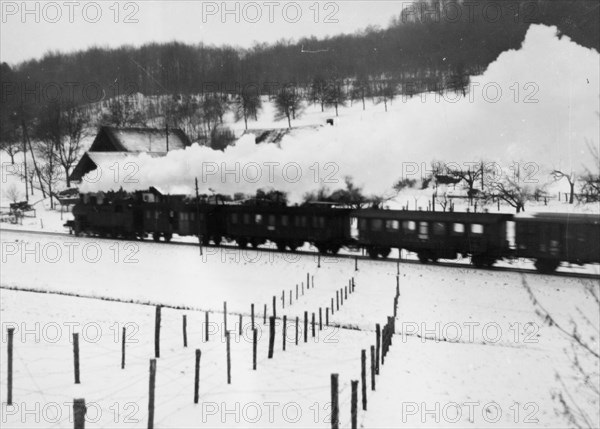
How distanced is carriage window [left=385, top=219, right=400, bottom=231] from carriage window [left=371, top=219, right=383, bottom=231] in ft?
0.98

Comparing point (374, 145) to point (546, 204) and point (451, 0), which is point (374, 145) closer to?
point (451, 0)

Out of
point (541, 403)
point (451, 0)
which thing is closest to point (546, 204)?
point (451, 0)

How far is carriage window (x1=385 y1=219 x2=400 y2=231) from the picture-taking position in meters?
24.2

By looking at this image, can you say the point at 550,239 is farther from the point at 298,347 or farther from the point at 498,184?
the point at 298,347

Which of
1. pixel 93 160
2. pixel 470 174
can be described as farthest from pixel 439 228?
pixel 93 160

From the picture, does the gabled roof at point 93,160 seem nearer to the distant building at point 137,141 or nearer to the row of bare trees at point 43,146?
the distant building at point 137,141

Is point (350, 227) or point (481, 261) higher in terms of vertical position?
point (350, 227)

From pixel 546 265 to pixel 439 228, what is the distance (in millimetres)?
4581

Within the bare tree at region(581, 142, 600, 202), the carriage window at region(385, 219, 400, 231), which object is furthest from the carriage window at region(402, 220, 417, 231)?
the bare tree at region(581, 142, 600, 202)

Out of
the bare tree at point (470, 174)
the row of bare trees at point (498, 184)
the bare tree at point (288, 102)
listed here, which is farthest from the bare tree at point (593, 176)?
the bare tree at point (288, 102)

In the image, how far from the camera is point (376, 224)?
24797 mm

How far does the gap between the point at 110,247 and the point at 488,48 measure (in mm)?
25852

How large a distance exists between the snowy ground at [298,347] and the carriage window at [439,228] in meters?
1.83

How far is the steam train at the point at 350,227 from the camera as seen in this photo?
21047 millimetres
